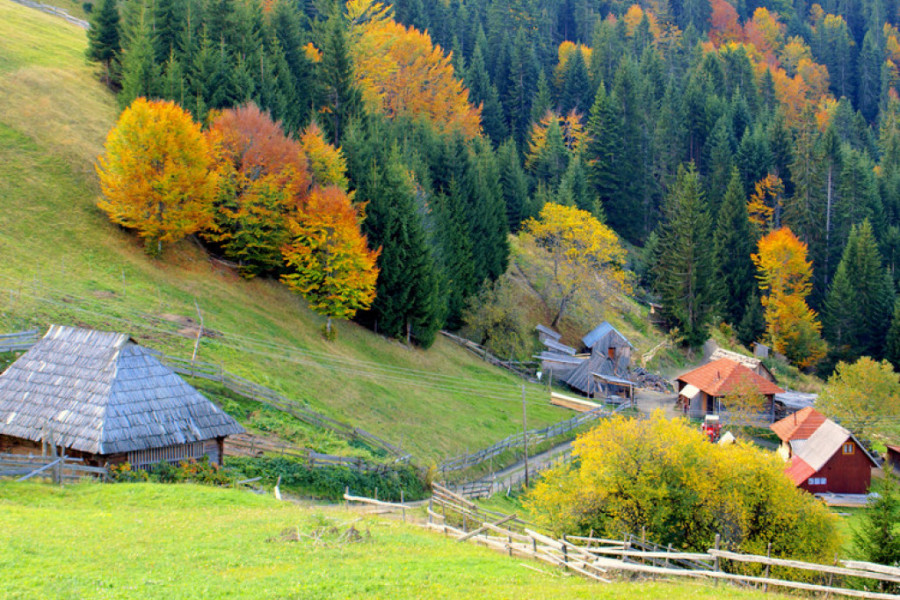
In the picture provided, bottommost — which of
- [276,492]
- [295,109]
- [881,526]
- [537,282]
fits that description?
[276,492]

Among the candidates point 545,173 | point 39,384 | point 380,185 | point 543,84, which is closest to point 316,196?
point 380,185

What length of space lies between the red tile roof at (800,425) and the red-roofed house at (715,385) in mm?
4165

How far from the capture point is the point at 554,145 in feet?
307

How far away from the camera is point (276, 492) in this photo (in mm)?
25938

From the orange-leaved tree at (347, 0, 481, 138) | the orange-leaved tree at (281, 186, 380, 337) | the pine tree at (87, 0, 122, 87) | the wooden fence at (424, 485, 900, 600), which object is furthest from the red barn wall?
the pine tree at (87, 0, 122, 87)

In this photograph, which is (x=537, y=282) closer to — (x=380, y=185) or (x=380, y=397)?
(x=380, y=185)

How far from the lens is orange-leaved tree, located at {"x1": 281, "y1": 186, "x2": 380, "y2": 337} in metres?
47.1

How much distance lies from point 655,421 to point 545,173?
67.7 m

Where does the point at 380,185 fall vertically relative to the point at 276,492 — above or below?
above

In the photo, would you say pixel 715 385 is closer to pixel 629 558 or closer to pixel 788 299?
pixel 788 299

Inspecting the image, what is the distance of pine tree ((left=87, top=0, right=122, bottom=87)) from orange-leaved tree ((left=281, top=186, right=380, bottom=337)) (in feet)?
91.5

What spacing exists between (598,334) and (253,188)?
30.8m

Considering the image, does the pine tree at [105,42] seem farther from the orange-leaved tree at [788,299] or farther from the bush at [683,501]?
the orange-leaved tree at [788,299]

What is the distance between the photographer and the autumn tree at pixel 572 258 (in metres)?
65.6
